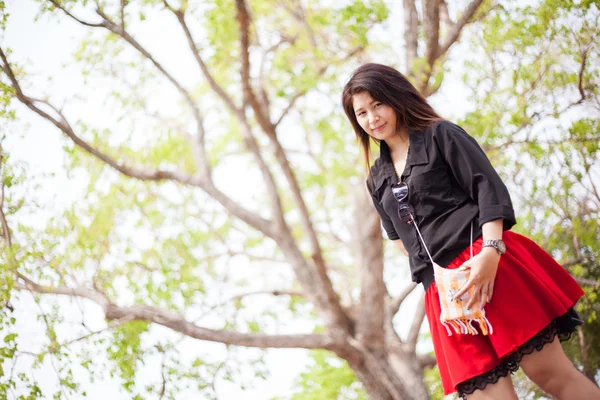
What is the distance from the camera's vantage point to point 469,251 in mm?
1464

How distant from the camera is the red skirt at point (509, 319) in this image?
1.41 m

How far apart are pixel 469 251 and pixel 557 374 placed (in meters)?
0.35

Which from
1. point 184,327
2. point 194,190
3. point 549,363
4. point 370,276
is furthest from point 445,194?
point 194,190

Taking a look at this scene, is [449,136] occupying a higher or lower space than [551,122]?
lower

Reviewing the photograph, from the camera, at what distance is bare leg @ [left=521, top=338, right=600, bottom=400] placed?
54.1 inches

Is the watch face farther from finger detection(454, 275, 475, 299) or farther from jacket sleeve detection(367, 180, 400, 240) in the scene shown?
jacket sleeve detection(367, 180, 400, 240)

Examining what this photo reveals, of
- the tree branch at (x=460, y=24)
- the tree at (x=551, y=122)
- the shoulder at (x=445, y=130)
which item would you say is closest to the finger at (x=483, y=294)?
the shoulder at (x=445, y=130)

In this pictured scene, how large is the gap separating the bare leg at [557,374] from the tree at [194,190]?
6.95 feet

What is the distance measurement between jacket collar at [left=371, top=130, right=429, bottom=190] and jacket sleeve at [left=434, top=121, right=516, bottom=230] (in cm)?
5

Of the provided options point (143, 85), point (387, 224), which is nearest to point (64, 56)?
point (143, 85)

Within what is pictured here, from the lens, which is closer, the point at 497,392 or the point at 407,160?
the point at 497,392

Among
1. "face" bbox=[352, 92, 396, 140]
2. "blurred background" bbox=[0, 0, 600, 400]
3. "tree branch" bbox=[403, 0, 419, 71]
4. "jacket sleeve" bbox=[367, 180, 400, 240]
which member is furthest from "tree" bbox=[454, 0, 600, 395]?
"face" bbox=[352, 92, 396, 140]

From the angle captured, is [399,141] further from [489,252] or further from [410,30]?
[410,30]

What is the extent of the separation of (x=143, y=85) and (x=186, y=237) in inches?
56.8
